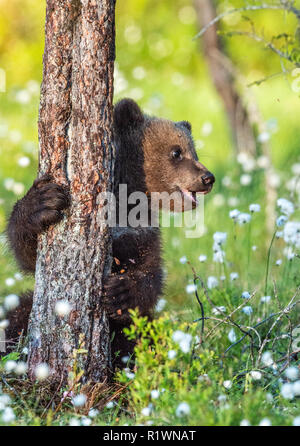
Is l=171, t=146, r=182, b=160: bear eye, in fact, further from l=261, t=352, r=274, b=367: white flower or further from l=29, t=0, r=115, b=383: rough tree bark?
l=261, t=352, r=274, b=367: white flower

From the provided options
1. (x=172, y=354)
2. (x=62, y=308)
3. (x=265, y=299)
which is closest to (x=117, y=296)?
(x=62, y=308)

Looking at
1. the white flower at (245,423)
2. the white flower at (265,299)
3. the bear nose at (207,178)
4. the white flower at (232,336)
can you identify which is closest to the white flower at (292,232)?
the white flower at (265,299)

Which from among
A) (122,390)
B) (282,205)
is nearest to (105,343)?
(122,390)

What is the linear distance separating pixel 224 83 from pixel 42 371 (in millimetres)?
4861

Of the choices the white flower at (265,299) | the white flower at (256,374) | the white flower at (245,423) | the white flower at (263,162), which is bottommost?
the white flower at (245,423)

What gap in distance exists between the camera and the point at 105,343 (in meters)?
3.00

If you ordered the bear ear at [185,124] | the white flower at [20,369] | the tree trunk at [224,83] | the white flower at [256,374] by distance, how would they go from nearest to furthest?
the white flower at [256,374], the white flower at [20,369], the bear ear at [185,124], the tree trunk at [224,83]

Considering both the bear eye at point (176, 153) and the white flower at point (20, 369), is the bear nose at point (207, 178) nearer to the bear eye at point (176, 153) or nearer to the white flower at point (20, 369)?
the bear eye at point (176, 153)

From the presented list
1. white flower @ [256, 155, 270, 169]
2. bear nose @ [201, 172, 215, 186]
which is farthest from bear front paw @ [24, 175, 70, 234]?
white flower @ [256, 155, 270, 169]

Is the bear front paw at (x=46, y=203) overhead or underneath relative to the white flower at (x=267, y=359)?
overhead

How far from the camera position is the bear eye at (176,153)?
388 cm

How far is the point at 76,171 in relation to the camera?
2879 mm

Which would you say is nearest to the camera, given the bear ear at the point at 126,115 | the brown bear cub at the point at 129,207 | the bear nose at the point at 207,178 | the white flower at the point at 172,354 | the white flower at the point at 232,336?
the white flower at the point at 172,354

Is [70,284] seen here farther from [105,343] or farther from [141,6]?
[141,6]
